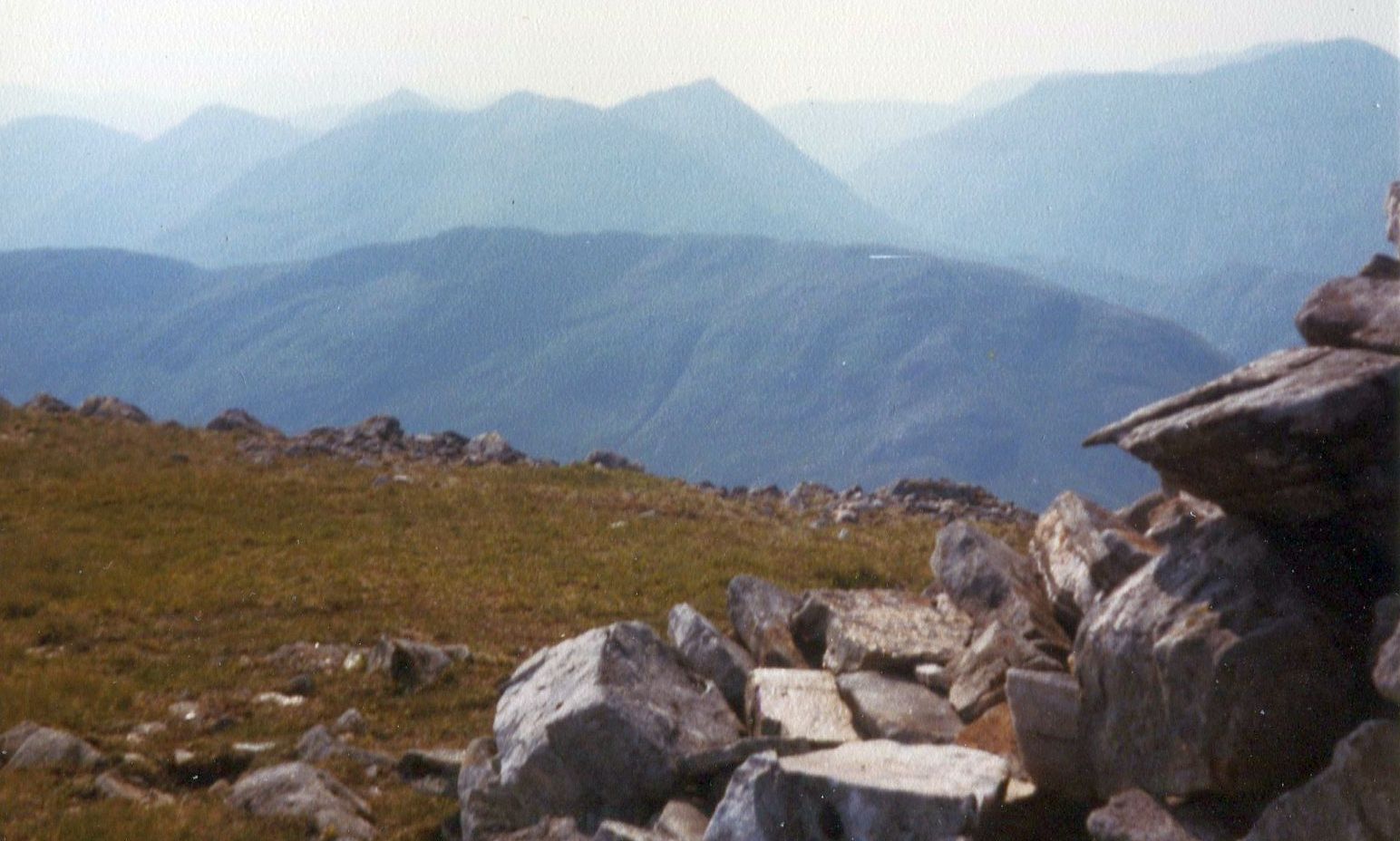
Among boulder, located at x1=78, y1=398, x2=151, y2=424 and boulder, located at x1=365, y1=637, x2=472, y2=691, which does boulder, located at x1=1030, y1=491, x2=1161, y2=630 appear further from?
boulder, located at x1=78, y1=398, x2=151, y2=424

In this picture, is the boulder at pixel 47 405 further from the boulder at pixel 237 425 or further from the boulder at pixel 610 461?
the boulder at pixel 610 461

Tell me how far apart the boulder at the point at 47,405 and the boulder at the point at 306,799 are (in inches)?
1648

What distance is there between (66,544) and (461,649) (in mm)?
12758

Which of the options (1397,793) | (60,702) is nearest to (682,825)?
(1397,793)

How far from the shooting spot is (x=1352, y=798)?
7379 millimetres

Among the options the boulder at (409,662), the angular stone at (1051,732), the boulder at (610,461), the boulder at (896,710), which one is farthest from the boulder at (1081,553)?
the boulder at (610,461)

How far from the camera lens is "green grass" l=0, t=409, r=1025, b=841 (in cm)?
1488

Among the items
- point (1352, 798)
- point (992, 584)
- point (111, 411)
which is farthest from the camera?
point (111, 411)

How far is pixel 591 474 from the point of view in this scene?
41.3 metres

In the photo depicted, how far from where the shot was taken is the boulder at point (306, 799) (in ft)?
37.5

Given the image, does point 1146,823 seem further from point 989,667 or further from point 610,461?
point 610,461

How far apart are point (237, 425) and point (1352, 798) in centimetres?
5145

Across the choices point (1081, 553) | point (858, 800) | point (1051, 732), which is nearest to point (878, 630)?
point (1081, 553)

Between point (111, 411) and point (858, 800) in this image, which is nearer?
point (858, 800)
